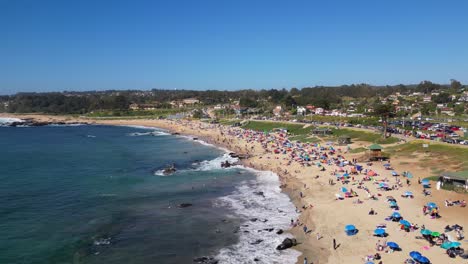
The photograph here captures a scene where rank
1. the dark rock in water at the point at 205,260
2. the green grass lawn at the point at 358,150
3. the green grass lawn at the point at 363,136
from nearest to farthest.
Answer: the dark rock in water at the point at 205,260, the green grass lawn at the point at 358,150, the green grass lawn at the point at 363,136

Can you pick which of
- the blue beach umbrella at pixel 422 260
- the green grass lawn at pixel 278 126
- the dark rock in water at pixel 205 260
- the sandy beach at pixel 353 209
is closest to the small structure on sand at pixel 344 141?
the sandy beach at pixel 353 209

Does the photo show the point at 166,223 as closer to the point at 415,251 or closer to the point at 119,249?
the point at 119,249

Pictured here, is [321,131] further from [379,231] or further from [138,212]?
[379,231]

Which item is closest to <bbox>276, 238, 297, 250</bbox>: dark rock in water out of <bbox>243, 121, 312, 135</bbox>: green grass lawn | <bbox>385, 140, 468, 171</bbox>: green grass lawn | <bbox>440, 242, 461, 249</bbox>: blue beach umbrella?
<bbox>440, 242, 461, 249</bbox>: blue beach umbrella

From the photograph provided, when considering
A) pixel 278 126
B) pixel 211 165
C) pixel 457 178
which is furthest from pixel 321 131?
pixel 457 178

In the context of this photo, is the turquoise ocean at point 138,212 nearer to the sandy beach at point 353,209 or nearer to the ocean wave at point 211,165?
the ocean wave at point 211,165
